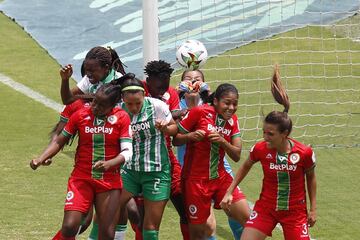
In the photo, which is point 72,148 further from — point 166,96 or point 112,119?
point 112,119

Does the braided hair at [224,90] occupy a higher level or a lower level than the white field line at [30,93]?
lower

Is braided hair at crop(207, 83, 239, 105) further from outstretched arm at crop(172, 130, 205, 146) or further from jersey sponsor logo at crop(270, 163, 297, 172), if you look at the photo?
jersey sponsor logo at crop(270, 163, 297, 172)

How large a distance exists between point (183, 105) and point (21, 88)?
9043mm

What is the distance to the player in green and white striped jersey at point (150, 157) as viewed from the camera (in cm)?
920

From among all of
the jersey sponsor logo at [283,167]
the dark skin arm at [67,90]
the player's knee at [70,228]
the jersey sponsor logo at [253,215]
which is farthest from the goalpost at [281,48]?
the player's knee at [70,228]

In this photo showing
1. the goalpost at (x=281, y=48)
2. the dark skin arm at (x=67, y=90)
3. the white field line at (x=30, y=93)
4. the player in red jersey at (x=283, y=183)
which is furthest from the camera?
the white field line at (x=30, y=93)

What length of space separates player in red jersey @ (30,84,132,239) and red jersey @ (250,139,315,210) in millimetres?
1251

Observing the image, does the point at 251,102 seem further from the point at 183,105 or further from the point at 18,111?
the point at 183,105

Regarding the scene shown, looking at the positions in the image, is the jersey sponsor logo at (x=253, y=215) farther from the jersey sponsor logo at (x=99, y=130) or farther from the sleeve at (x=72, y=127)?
the sleeve at (x=72, y=127)

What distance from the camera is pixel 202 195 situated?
9250mm

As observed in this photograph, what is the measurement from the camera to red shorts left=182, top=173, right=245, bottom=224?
9258mm

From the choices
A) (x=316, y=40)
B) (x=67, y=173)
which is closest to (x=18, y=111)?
(x=67, y=173)

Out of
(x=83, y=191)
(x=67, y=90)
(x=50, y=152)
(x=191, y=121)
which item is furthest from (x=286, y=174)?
(x=67, y=90)

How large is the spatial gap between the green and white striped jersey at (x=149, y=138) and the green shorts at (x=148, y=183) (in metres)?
0.06
